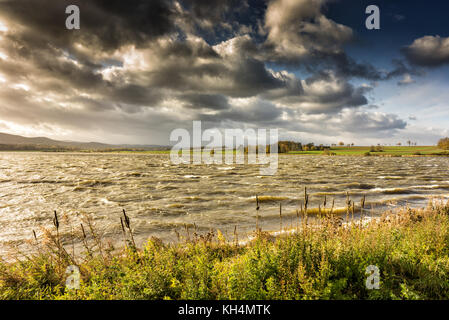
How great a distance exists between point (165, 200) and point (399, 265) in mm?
18872

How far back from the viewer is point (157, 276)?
5.44 meters

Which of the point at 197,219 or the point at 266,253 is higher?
the point at 266,253

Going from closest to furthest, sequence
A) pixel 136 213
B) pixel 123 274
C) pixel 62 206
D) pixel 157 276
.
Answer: pixel 157 276
pixel 123 274
pixel 136 213
pixel 62 206

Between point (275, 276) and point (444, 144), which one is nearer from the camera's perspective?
point (275, 276)

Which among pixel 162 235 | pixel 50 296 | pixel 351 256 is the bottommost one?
pixel 162 235

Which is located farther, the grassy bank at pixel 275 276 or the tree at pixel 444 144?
the tree at pixel 444 144

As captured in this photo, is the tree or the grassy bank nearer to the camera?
the grassy bank
